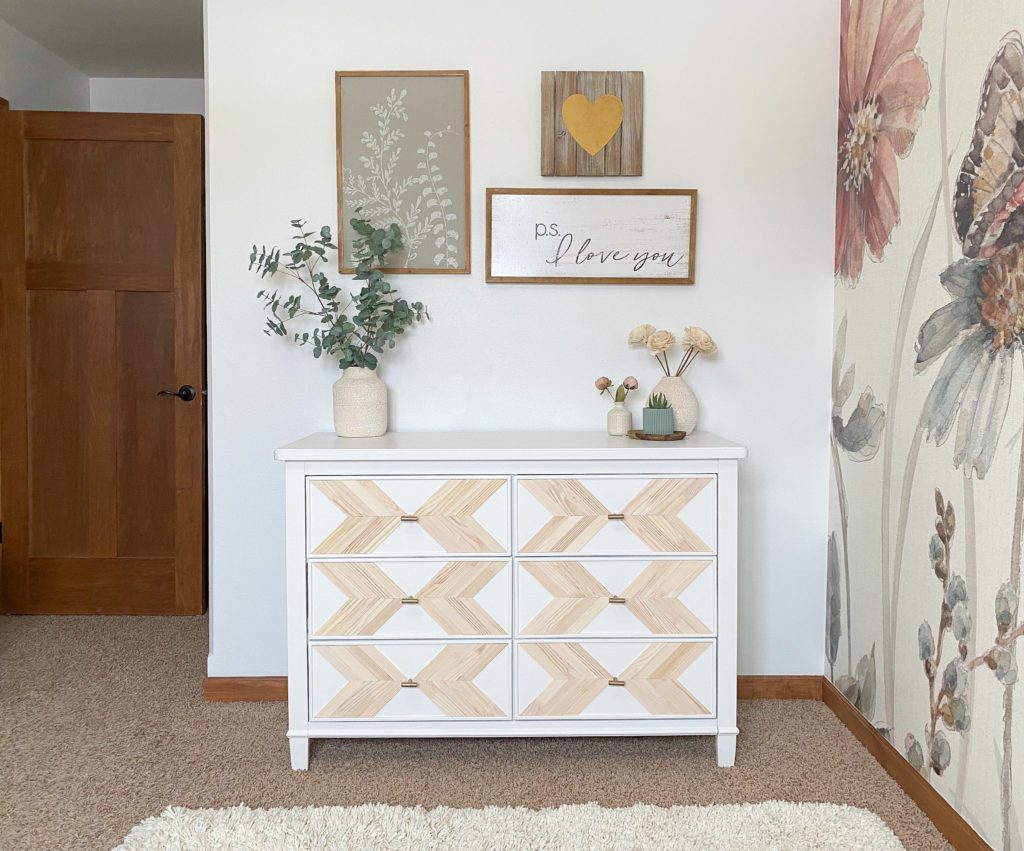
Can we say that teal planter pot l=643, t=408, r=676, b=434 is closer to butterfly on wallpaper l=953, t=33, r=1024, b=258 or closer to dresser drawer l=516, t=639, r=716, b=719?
dresser drawer l=516, t=639, r=716, b=719

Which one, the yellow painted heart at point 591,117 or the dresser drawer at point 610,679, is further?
the yellow painted heart at point 591,117

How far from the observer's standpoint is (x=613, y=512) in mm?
2248

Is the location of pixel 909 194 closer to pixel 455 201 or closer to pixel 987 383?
pixel 987 383

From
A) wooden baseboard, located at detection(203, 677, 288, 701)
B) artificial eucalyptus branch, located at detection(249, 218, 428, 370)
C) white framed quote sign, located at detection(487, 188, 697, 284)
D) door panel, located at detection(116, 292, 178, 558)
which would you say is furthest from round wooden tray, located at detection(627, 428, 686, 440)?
door panel, located at detection(116, 292, 178, 558)

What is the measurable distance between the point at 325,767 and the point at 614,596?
34.9 inches

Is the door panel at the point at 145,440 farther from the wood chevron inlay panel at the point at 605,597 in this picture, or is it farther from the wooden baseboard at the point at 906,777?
the wooden baseboard at the point at 906,777

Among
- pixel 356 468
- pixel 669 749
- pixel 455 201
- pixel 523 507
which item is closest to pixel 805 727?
pixel 669 749

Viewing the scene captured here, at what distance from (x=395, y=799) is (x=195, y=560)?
1.88m

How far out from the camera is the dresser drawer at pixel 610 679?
2.26m

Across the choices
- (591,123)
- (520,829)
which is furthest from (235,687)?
(591,123)

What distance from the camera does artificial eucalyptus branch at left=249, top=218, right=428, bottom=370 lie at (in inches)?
98.7

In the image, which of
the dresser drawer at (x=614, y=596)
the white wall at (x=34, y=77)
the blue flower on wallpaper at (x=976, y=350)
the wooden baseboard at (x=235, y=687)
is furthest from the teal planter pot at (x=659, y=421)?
the white wall at (x=34, y=77)

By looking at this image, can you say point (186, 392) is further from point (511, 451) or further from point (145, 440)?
point (511, 451)

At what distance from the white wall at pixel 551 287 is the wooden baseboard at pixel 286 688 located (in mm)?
39
